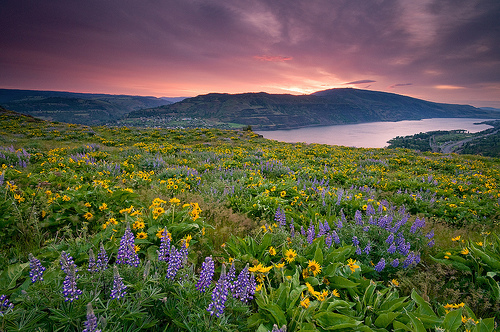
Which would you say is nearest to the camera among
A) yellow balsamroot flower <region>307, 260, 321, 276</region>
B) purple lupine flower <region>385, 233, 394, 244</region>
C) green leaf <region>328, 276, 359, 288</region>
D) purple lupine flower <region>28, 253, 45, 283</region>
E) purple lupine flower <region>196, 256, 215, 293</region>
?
purple lupine flower <region>28, 253, 45, 283</region>

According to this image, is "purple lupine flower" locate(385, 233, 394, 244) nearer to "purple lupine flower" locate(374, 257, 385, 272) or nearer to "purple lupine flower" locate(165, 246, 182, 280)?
"purple lupine flower" locate(374, 257, 385, 272)

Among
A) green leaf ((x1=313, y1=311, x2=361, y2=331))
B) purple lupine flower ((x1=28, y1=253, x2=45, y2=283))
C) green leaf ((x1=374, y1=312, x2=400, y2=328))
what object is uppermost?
purple lupine flower ((x1=28, y1=253, x2=45, y2=283))

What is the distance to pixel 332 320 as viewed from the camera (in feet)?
6.82

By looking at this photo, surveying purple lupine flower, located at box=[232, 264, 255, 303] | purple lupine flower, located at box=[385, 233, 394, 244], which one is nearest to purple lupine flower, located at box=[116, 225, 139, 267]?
purple lupine flower, located at box=[232, 264, 255, 303]

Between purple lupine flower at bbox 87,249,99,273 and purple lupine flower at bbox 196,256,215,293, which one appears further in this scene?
purple lupine flower at bbox 196,256,215,293

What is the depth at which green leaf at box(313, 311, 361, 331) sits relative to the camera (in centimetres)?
201

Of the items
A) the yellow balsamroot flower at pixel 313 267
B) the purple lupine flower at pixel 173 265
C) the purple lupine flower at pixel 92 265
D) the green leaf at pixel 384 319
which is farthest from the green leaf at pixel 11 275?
the green leaf at pixel 384 319

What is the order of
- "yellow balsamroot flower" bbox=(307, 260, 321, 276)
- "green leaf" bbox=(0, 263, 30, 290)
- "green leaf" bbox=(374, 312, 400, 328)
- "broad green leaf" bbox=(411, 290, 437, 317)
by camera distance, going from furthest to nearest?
"yellow balsamroot flower" bbox=(307, 260, 321, 276) < "broad green leaf" bbox=(411, 290, 437, 317) < "green leaf" bbox=(374, 312, 400, 328) < "green leaf" bbox=(0, 263, 30, 290)

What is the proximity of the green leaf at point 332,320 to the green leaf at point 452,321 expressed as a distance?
0.93 m

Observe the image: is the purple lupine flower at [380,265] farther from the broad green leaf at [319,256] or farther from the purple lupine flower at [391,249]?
the broad green leaf at [319,256]

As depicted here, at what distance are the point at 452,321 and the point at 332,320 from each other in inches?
46.5

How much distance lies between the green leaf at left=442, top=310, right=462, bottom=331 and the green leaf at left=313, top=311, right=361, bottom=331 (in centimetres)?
93

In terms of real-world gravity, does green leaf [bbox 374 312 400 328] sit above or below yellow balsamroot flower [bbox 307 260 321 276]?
below

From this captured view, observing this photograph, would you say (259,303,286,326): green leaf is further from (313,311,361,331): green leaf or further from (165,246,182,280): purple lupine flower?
(165,246,182,280): purple lupine flower
